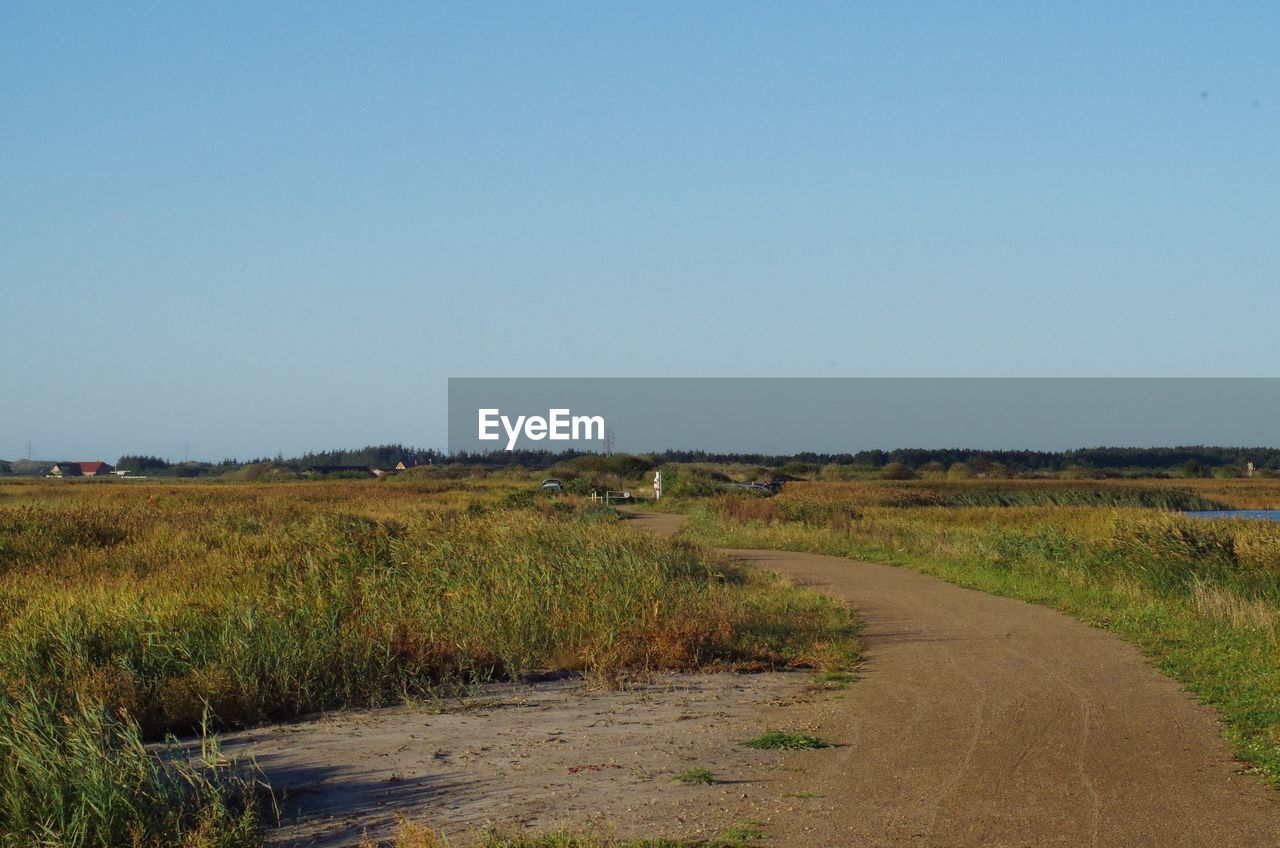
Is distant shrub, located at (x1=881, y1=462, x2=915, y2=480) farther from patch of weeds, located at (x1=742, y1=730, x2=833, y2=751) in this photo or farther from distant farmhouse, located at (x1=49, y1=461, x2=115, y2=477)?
distant farmhouse, located at (x1=49, y1=461, x2=115, y2=477)

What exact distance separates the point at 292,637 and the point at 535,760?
3753mm

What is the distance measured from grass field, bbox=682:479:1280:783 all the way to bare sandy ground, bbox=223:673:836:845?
385 cm

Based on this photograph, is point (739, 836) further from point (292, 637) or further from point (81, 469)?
point (81, 469)

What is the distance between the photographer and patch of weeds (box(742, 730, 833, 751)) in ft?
28.4

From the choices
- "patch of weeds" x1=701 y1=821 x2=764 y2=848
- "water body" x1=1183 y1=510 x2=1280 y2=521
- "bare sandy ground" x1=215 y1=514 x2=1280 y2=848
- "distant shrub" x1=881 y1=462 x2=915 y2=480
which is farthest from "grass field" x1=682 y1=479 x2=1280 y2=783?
"distant shrub" x1=881 y1=462 x2=915 y2=480

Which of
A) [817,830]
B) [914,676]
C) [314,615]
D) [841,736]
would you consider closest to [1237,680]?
[914,676]

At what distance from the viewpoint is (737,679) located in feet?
38.5

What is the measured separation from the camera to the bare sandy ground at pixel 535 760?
272 inches

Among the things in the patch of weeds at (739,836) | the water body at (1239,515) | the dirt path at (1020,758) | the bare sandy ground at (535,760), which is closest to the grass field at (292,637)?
the bare sandy ground at (535,760)

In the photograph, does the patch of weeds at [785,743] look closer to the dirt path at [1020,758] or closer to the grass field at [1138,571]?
the dirt path at [1020,758]

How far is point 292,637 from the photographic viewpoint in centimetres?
1105

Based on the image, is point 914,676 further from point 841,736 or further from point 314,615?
point 314,615

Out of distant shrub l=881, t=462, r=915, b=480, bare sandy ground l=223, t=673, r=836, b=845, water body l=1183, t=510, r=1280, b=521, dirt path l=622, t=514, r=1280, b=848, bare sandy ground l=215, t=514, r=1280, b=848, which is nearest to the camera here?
dirt path l=622, t=514, r=1280, b=848

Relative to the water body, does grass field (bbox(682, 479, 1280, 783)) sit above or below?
above
